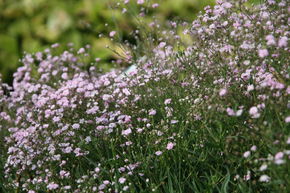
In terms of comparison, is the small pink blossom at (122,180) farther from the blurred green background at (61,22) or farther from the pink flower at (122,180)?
the blurred green background at (61,22)

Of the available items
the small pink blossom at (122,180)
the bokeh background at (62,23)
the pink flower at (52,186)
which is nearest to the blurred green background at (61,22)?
the bokeh background at (62,23)

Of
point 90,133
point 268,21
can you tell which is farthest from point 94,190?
point 268,21

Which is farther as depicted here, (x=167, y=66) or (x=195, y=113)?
(x=167, y=66)

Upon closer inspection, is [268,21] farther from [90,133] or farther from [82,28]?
[82,28]

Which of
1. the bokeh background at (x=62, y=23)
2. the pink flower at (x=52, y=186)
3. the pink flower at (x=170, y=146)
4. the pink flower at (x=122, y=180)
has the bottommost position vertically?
the pink flower at (x=122, y=180)

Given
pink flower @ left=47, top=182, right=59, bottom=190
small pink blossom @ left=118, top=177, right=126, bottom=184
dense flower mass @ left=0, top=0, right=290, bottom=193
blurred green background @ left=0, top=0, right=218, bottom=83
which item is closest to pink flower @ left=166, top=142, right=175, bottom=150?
dense flower mass @ left=0, top=0, right=290, bottom=193

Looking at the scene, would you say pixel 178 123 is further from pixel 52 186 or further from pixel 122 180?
pixel 52 186

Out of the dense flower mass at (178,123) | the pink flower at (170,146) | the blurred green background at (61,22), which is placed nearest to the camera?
the dense flower mass at (178,123)
